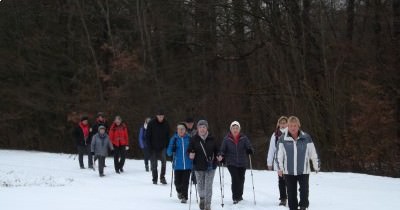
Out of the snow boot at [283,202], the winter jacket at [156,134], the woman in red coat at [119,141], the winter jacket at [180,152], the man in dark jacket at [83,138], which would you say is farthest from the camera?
the man in dark jacket at [83,138]

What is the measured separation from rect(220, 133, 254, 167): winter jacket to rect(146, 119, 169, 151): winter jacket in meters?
3.89

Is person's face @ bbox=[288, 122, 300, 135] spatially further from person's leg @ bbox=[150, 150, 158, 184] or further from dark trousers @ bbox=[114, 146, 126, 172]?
dark trousers @ bbox=[114, 146, 126, 172]

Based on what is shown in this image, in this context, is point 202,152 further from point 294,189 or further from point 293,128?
point 293,128

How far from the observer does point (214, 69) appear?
110 feet

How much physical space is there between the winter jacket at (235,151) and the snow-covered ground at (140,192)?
87 cm

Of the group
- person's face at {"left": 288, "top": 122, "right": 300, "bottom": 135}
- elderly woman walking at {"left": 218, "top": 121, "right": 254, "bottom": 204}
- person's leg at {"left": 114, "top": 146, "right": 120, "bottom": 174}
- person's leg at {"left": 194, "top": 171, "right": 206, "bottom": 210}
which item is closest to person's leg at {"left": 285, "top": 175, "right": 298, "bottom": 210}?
person's face at {"left": 288, "top": 122, "right": 300, "bottom": 135}

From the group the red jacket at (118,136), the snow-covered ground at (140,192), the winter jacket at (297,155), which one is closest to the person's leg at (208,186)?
the snow-covered ground at (140,192)

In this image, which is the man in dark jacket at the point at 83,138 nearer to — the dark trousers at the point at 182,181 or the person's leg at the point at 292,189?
the dark trousers at the point at 182,181

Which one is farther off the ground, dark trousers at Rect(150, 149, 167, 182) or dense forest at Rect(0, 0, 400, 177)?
dense forest at Rect(0, 0, 400, 177)

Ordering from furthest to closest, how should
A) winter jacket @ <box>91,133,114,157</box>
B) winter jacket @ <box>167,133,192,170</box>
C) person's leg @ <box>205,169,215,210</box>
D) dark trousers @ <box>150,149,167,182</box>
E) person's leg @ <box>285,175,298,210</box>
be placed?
winter jacket @ <box>91,133,114,157</box>
dark trousers @ <box>150,149,167,182</box>
winter jacket @ <box>167,133,192,170</box>
person's leg @ <box>205,169,215,210</box>
person's leg @ <box>285,175,298,210</box>

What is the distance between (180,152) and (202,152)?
1.53 m

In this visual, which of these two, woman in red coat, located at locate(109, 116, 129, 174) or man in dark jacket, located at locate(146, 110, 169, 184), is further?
woman in red coat, located at locate(109, 116, 129, 174)

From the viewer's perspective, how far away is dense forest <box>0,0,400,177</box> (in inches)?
1049

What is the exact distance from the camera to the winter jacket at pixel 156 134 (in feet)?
53.8
